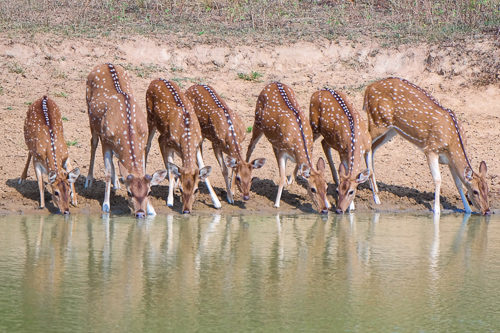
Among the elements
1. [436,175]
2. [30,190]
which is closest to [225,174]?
[30,190]

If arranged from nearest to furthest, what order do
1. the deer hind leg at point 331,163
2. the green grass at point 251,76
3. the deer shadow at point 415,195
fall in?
the deer shadow at point 415,195 < the deer hind leg at point 331,163 < the green grass at point 251,76

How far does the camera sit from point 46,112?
44.8 ft

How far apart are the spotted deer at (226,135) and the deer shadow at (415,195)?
7.65 feet

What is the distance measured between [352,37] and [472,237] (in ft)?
33.8

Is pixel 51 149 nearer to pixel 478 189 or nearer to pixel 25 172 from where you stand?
pixel 25 172

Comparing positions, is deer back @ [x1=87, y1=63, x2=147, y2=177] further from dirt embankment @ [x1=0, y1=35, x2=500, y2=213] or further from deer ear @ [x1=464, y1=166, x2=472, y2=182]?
deer ear @ [x1=464, y1=166, x2=472, y2=182]

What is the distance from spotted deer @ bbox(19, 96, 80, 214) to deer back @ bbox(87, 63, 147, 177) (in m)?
0.65

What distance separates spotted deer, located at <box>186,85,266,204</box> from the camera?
44.7 ft

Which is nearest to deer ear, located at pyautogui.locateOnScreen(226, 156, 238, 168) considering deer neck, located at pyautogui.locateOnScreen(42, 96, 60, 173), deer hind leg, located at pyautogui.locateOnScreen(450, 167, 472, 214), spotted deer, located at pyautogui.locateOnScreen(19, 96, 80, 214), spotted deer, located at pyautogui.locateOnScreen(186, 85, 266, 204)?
spotted deer, located at pyautogui.locateOnScreen(186, 85, 266, 204)

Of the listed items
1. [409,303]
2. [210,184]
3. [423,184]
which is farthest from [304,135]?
[409,303]

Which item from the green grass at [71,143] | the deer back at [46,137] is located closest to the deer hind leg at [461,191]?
the deer back at [46,137]

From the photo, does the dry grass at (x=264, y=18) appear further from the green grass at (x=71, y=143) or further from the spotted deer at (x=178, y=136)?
the spotted deer at (x=178, y=136)

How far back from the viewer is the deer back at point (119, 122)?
12.9 m

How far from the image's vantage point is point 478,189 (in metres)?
13.7
